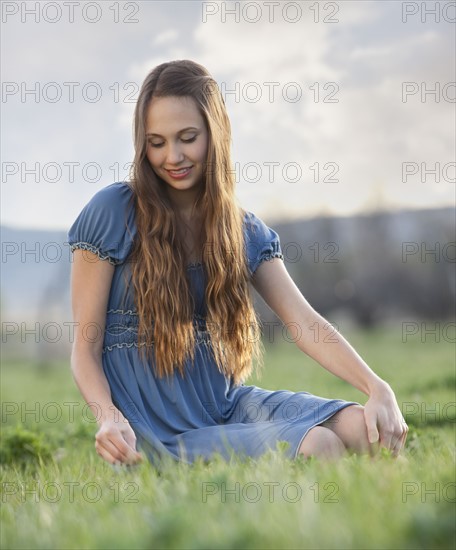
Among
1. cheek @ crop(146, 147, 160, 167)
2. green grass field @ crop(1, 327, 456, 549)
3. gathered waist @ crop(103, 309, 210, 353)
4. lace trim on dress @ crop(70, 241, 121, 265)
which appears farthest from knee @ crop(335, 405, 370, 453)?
cheek @ crop(146, 147, 160, 167)

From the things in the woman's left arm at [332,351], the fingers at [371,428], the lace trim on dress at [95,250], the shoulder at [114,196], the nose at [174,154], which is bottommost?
the fingers at [371,428]

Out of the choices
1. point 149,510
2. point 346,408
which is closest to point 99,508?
point 149,510

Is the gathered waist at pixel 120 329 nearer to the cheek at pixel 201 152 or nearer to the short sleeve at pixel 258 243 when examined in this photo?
the short sleeve at pixel 258 243

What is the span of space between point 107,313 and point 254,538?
1.88 m

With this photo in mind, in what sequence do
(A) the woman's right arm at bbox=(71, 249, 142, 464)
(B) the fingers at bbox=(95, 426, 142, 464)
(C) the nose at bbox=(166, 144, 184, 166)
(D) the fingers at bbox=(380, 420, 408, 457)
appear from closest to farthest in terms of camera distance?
(B) the fingers at bbox=(95, 426, 142, 464)
(D) the fingers at bbox=(380, 420, 408, 457)
(A) the woman's right arm at bbox=(71, 249, 142, 464)
(C) the nose at bbox=(166, 144, 184, 166)

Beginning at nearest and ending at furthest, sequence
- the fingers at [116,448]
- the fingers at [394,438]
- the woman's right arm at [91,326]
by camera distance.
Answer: the fingers at [116,448] < the fingers at [394,438] < the woman's right arm at [91,326]

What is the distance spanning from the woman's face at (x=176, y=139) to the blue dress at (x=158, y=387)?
0.23 m

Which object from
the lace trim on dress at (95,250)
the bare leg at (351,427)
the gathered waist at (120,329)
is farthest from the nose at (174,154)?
the bare leg at (351,427)

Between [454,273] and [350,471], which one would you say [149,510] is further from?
[454,273]

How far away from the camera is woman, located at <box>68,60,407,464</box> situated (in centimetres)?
336

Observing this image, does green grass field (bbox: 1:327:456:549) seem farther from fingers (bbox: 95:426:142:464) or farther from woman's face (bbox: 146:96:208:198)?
woman's face (bbox: 146:96:208:198)

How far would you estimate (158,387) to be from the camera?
349 centimetres

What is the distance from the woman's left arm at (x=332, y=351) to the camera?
307 centimetres

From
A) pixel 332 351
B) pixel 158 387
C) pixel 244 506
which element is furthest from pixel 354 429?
pixel 244 506
